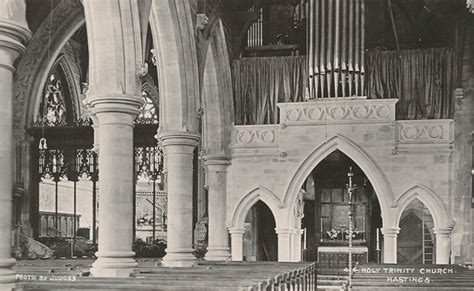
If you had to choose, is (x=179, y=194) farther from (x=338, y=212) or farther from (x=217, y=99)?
(x=338, y=212)

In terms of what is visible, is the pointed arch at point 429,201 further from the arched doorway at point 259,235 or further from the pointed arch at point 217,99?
the arched doorway at point 259,235

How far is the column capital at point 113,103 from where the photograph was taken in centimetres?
1053

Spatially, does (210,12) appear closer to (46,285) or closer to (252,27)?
(252,27)

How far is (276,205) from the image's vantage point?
18641 millimetres

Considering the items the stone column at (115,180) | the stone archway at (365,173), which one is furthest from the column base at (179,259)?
the stone archway at (365,173)

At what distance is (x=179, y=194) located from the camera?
1425 centimetres

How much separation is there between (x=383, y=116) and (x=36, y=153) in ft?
29.7

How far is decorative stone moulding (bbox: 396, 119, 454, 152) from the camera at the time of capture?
1770 centimetres

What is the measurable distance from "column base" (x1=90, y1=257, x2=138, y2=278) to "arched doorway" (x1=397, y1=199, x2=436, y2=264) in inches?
514

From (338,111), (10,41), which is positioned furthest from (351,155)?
(10,41)

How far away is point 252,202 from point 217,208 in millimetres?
889

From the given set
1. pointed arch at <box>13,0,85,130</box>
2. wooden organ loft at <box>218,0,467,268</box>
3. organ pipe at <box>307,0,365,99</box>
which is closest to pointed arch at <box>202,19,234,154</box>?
wooden organ loft at <box>218,0,467,268</box>

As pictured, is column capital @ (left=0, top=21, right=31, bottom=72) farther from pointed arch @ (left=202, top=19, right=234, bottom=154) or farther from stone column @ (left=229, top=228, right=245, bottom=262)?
stone column @ (left=229, top=228, right=245, bottom=262)

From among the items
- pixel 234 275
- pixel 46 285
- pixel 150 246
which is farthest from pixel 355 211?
pixel 46 285
